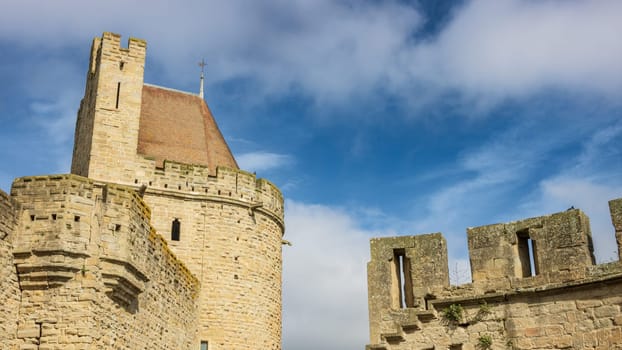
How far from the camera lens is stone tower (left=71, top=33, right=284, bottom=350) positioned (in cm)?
1825

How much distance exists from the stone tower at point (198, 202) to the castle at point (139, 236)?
30mm

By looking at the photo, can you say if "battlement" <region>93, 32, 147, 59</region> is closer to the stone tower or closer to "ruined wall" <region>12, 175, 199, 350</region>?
the stone tower

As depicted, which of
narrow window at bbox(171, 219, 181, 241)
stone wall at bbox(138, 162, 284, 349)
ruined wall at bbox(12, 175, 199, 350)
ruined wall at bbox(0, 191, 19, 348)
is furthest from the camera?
narrow window at bbox(171, 219, 181, 241)

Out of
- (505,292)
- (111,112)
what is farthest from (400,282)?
(111,112)

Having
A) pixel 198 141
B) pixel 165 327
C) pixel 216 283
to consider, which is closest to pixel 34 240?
pixel 165 327

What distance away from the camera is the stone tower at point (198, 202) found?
1825 centimetres

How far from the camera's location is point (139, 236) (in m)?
12.4

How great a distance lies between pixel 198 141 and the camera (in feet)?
71.3

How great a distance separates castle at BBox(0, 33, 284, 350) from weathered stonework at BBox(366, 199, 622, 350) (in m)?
4.28

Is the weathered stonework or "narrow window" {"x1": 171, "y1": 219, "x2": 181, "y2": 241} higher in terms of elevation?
"narrow window" {"x1": 171, "y1": 219, "x2": 181, "y2": 241}


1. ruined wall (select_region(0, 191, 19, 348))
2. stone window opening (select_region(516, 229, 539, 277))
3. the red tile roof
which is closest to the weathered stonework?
stone window opening (select_region(516, 229, 539, 277))

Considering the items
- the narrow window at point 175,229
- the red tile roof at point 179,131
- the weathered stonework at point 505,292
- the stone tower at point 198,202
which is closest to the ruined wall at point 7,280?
the weathered stonework at point 505,292

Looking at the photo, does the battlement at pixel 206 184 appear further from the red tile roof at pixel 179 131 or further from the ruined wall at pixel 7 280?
the ruined wall at pixel 7 280

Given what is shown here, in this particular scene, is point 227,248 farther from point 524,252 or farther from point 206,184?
point 524,252
